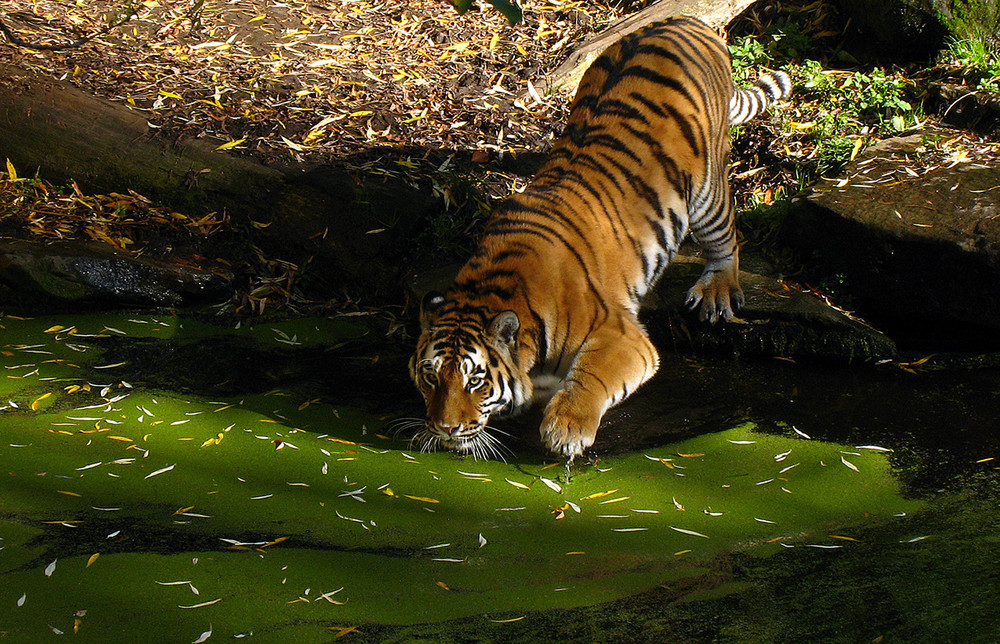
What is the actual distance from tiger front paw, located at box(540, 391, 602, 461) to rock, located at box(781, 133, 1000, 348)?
7.40 ft

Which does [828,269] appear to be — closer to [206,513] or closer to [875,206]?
[875,206]

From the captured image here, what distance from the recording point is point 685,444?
3926mm

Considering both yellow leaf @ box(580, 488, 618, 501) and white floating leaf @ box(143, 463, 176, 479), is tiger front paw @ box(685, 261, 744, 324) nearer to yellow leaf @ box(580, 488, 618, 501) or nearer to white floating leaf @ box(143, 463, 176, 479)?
yellow leaf @ box(580, 488, 618, 501)

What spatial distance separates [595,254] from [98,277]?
9.73 ft

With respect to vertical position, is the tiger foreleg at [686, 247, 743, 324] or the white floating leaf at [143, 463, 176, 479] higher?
the tiger foreleg at [686, 247, 743, 324]

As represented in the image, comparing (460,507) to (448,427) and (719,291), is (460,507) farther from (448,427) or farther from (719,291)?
(719,291)

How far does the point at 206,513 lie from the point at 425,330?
1.20 meters

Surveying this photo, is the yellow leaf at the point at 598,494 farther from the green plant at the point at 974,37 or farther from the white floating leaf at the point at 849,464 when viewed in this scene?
the green plant at the point at 974,37

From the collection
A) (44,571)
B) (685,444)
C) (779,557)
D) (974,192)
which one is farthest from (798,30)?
(44,571)

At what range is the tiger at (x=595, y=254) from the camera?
3.74 metres

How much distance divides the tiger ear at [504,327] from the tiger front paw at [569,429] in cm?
37

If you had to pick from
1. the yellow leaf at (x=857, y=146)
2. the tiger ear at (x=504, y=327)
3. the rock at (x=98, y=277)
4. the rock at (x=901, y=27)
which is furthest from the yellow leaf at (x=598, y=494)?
the rock at (x=901, y=27)

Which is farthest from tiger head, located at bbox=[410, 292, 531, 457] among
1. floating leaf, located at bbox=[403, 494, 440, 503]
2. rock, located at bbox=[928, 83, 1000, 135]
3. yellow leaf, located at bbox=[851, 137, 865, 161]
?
rock, located at bbox=[928, 83, 1000, 135]

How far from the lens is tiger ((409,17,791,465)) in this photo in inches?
147
